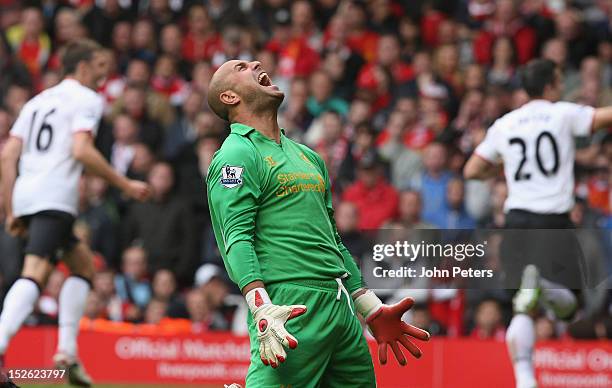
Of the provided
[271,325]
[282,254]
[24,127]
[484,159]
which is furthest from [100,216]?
[271,325]

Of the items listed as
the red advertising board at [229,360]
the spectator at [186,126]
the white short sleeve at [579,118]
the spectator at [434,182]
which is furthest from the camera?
the spectator at [186,126]

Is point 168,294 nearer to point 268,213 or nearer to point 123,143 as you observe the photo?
point 123,143

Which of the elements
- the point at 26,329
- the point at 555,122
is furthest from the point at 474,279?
the point at 26,329

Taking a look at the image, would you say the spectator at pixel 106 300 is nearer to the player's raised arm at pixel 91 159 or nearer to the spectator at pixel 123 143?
the spectator at pixel 123 143

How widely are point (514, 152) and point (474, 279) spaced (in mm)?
1370

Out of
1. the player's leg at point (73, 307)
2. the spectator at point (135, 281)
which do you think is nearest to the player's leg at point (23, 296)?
the player's leg at point (73, 307)

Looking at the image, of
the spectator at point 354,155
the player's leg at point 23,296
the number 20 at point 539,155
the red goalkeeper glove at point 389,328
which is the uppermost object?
the spectator at point 354,155

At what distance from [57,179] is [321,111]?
594cm

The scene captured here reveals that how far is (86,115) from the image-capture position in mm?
9430

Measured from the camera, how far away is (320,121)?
14633mm

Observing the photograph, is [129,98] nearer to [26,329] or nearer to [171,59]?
[171,59]

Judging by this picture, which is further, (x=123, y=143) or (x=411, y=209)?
(x=123, y=143)

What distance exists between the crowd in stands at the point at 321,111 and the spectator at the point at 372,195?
0.06 feet

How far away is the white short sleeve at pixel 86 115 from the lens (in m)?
9.38
